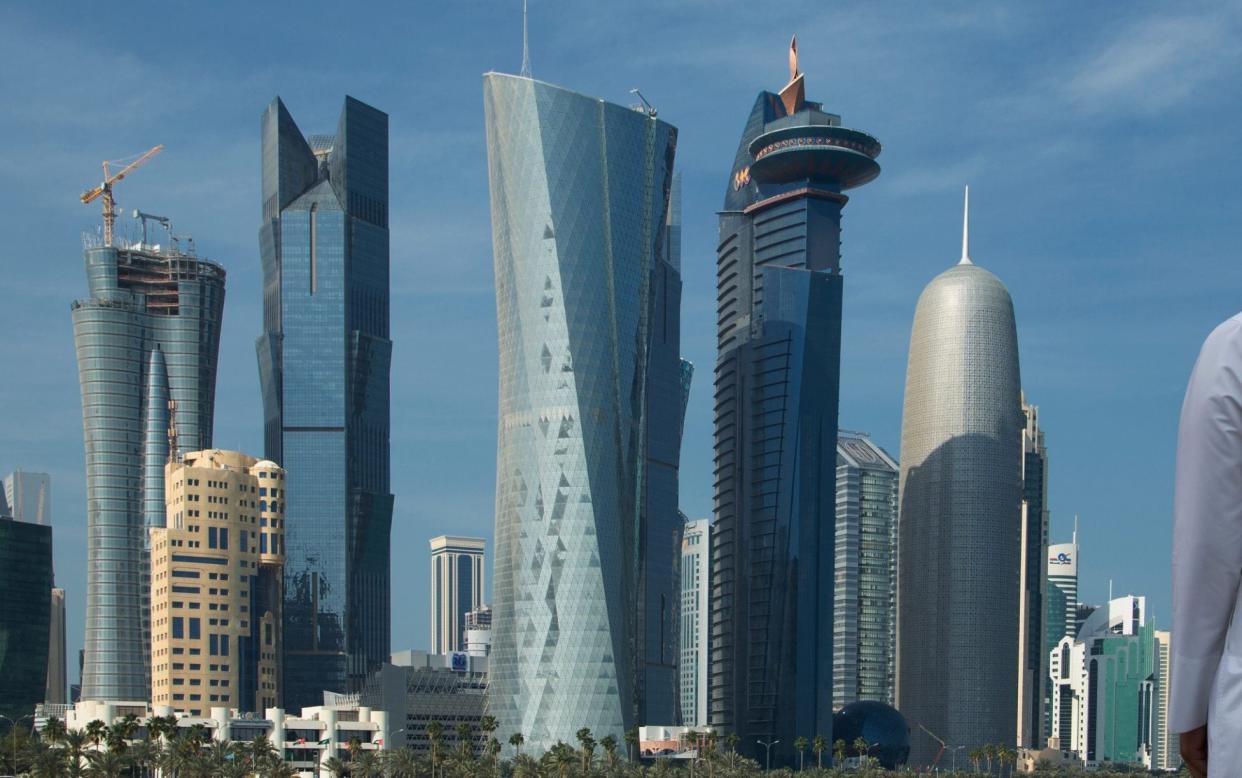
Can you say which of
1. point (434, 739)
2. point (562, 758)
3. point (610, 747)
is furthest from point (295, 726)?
point (562, 758)

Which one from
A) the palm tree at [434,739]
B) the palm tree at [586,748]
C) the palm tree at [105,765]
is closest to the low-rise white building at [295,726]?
the palm tree at [586,748]

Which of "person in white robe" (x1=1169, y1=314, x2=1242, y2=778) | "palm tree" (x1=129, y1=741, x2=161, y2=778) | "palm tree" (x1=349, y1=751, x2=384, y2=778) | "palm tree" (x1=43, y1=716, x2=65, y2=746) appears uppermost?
"person in white robe" (x1=1169, y1=314, x2=1242, y2=778)

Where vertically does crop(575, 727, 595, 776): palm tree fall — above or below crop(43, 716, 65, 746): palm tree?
below

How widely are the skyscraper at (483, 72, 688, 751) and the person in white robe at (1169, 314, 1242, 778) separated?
169m

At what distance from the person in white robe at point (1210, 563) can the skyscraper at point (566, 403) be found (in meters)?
169

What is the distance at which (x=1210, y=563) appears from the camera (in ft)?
20.0

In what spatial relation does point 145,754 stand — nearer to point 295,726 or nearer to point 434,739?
point 434,739

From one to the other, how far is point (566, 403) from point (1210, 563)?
170 m

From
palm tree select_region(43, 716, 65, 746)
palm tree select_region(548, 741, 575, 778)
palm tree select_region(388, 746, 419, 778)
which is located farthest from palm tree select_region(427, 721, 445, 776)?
palm tree select_region(43, 716, 65, 746)

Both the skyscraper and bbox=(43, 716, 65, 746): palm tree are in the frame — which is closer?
bbox=(43, 716, 65, 746): palm tree

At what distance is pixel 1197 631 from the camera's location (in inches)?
242

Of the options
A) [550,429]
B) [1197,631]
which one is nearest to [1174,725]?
[1197,631]

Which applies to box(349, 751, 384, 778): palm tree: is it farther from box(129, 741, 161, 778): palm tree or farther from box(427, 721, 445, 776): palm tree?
box(129, 741, 161, 778): palm tree

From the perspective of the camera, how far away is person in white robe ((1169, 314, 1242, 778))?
5.86 metres
